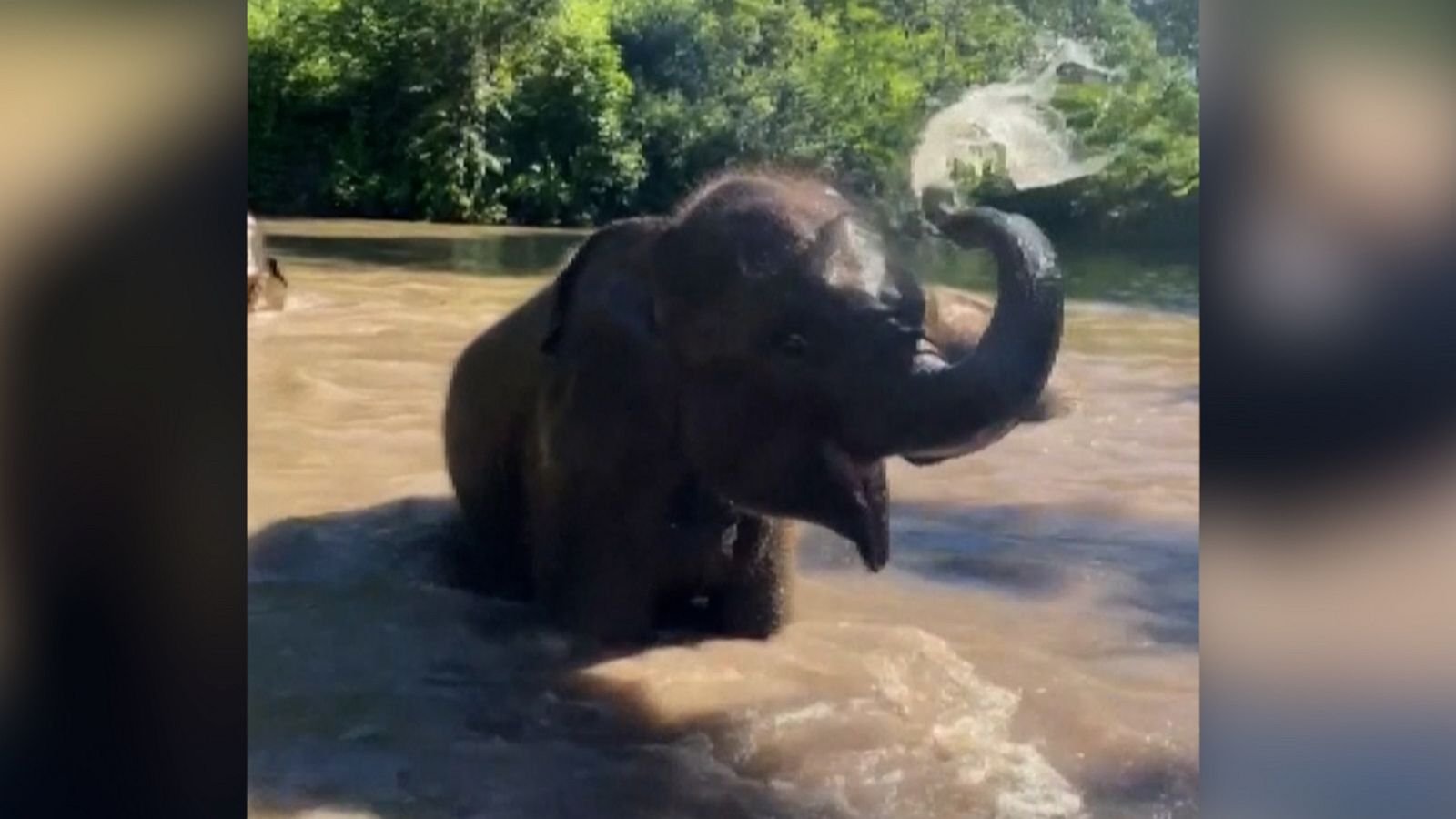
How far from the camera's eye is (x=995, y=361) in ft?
9.49

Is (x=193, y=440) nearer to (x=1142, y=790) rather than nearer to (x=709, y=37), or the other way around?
(x=709, y=37)

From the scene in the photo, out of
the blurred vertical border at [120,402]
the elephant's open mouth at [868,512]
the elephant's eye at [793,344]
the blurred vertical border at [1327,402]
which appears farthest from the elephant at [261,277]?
the blurred vertical border at [1327,402]

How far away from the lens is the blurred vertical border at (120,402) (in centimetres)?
290

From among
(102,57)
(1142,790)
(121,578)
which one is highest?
(102,57)

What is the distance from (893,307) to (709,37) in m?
0.54

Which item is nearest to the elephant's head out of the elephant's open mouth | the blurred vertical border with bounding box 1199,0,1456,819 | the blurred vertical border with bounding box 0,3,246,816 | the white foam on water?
the elephant's open mouth

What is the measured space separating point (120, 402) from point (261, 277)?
31 centimetres

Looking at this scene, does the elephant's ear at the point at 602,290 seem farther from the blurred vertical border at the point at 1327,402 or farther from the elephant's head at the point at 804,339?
the blurred vertical border at the point at 1327,402

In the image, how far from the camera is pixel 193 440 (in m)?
Result: 2.92

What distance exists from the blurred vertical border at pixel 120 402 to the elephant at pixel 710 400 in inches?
16.9

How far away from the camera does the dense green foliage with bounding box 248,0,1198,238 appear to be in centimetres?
293

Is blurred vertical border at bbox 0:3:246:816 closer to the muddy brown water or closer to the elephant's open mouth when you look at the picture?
the muddy brown water

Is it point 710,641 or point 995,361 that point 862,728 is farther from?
point 995,361

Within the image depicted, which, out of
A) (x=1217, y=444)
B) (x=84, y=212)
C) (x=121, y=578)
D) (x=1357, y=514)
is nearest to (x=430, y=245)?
(x=84, y=212)
